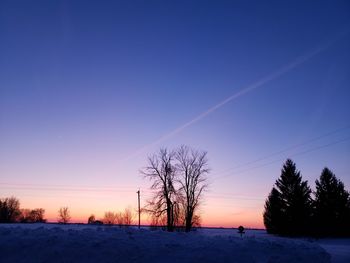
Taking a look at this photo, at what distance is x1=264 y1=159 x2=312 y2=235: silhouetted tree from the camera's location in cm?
5203

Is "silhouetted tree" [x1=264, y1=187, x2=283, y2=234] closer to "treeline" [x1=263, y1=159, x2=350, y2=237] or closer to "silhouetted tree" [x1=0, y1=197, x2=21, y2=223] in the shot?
"treeline" [x1=263, y1=159, x2=350, y2=237]

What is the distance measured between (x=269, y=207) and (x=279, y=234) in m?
4.52

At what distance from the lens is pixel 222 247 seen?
52.5 feet

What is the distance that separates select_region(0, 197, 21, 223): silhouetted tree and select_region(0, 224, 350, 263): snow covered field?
9652 cm

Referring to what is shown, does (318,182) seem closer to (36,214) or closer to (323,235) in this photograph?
(323,235)

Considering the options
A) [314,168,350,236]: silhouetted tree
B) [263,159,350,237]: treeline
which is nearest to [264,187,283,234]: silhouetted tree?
[263,159,350,237]: treeline

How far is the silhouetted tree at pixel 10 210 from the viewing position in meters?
103

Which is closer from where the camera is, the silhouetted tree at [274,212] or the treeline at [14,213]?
the silhouetted tree at [274,212]

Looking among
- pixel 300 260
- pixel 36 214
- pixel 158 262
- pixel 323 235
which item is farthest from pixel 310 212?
pixel 36 214

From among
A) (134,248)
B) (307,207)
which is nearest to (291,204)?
(307,207)

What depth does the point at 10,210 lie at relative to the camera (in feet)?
362

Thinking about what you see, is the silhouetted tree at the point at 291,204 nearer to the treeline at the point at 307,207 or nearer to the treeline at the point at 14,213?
the treeline at the point at 307,207

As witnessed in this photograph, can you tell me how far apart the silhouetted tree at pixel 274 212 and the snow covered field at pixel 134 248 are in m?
36.9

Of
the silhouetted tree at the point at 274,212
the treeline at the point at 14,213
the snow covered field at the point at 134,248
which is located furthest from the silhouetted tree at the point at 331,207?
the treeline at the point at 14,213
